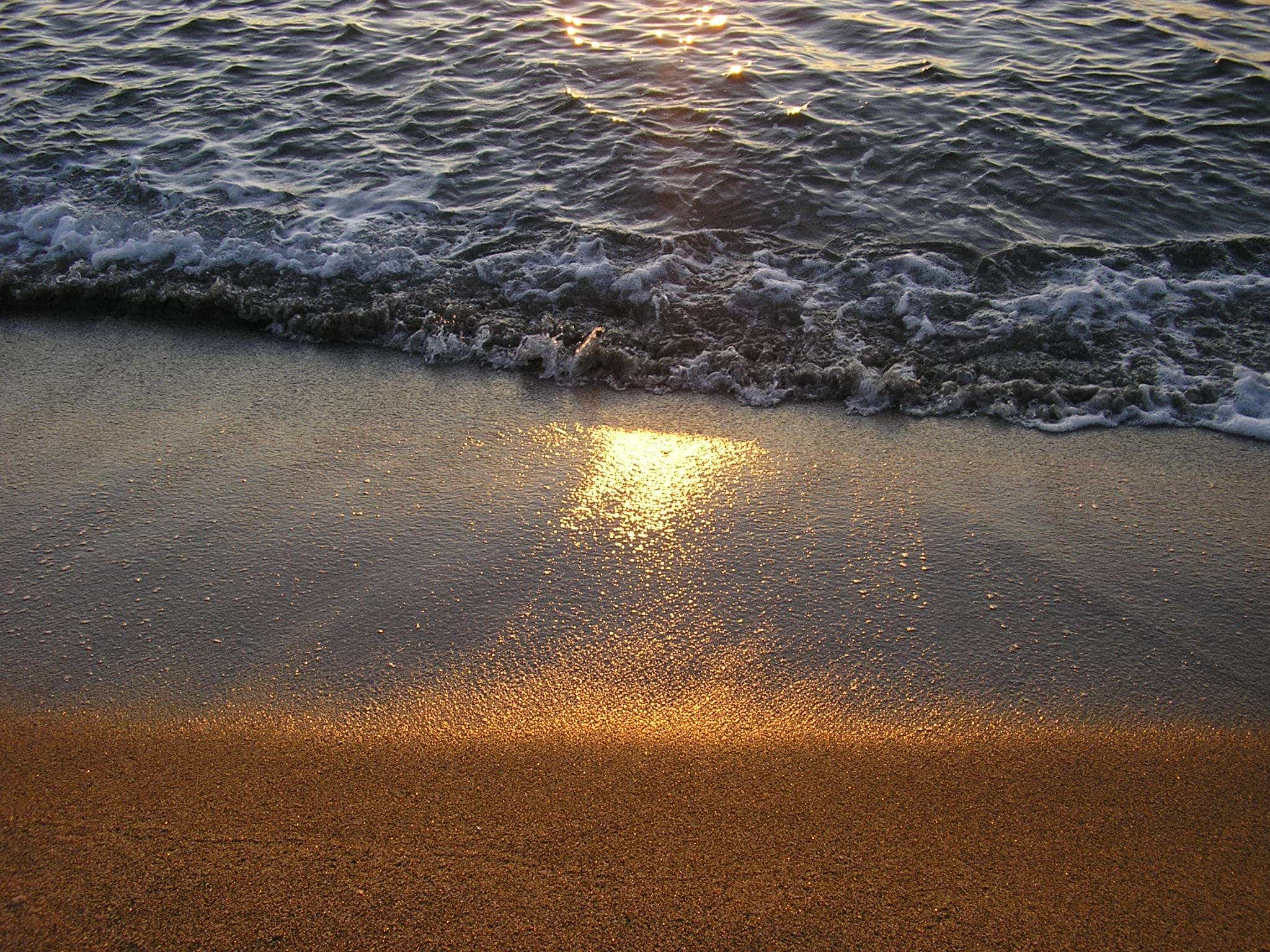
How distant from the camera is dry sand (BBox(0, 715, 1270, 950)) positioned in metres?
1.99

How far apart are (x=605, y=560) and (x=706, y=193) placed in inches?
142

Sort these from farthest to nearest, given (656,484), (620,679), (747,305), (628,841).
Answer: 1. (747,305)
2. (656,484)
3. (620,679)
4. (628,841)

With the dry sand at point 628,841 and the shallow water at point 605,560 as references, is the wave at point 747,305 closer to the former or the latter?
the shallow water at point 605,560

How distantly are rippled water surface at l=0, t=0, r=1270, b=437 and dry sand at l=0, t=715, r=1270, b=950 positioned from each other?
6.82 ft

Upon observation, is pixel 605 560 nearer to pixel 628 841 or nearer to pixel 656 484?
pixel 656 484

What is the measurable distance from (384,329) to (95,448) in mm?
1504

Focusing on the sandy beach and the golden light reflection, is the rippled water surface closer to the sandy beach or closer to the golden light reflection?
the golden light reflection

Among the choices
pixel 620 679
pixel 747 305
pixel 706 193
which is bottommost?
pixel 620 679

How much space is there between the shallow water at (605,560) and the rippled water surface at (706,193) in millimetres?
529

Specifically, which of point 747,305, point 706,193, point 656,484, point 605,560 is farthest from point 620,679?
point 706,193

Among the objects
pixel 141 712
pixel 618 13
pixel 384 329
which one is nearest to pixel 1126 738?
pixel 141 712

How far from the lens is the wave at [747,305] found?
423 centimetres

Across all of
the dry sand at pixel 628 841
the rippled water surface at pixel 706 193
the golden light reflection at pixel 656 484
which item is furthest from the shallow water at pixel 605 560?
the rippled water surface at pixel 706 193

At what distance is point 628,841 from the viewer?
2.18 metres
